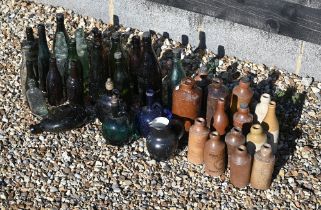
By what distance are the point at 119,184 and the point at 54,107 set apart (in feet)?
3.39

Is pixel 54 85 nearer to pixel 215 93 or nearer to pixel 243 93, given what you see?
pixel 215 93

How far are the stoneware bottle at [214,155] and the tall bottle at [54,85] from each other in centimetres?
141

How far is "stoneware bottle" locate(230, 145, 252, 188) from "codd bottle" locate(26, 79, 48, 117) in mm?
1649

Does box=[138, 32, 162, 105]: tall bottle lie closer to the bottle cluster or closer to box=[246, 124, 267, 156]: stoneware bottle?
the bottle cluster

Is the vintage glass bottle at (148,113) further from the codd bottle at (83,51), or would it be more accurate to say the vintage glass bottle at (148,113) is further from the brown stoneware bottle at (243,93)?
the codd bottle at (83,51)

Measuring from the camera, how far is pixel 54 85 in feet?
16.4

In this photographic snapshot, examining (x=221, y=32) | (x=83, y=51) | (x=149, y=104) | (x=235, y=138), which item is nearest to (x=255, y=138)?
(x=235, y=138)

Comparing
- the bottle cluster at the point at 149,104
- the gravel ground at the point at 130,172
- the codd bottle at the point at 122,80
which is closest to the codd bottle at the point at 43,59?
the bottle cluster at the point at 149,104

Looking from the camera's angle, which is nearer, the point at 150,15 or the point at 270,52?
the point at 270,52

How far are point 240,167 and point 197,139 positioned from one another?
14.6 inches

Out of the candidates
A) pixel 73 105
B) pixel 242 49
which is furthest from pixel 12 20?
pixel 242 49

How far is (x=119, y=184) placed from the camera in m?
4.41

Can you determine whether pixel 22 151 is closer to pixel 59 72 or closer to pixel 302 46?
pixel 59 72

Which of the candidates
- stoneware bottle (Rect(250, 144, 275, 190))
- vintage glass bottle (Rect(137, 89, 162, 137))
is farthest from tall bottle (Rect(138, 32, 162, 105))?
stoneware bottle (Rect(250, 144, 275, 190))
